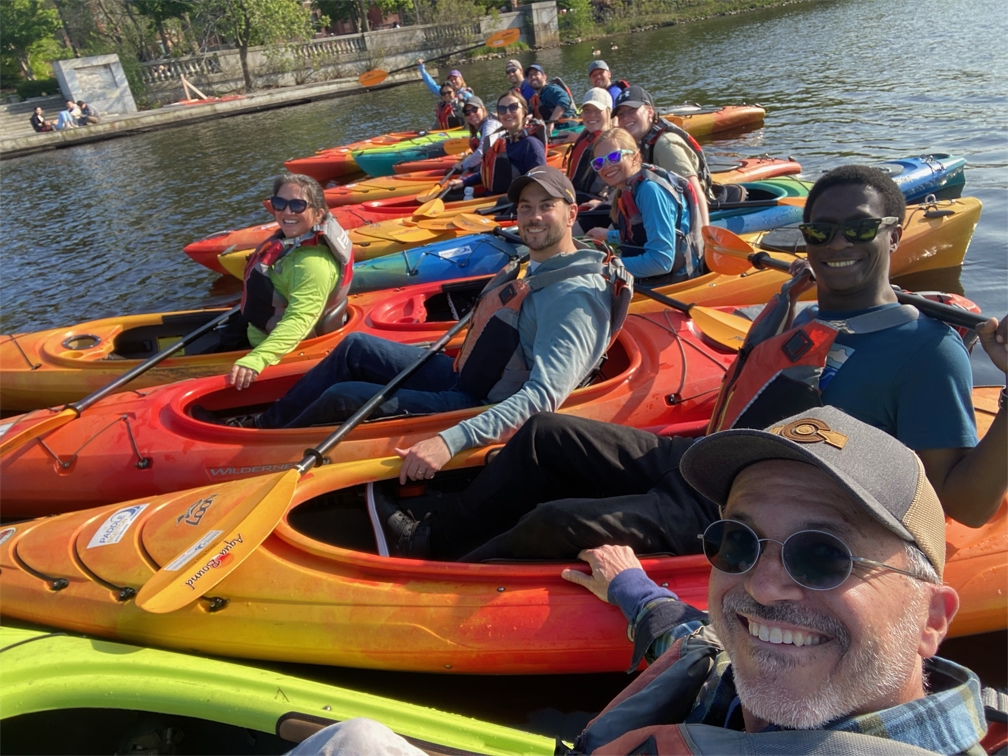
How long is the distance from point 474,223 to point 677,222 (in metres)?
2.70

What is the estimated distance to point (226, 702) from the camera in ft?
7.00

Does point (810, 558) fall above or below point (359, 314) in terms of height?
above

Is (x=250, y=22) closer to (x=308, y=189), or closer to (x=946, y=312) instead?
(x=308, y=189)

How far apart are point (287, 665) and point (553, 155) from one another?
7957 mm

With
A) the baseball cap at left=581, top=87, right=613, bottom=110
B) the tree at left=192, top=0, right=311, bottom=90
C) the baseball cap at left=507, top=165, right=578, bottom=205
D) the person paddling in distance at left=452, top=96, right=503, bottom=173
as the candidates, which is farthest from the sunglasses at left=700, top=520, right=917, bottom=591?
the tree at left=192, top=0, right=311, bottom=90

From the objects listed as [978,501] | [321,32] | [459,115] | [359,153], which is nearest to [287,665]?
[978,501]

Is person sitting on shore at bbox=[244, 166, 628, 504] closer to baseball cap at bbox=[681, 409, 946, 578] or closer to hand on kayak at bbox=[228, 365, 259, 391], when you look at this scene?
hand on kayak at bbox=[228, 365, 259, 391]

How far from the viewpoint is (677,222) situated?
16.0ft

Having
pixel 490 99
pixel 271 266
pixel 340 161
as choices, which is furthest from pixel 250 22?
pixel 271 266

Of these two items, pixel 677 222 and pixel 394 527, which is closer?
pixel 394 527

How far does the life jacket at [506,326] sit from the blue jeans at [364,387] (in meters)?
0.19

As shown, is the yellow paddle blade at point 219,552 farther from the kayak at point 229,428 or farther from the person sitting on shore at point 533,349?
the kayak at point 229,428

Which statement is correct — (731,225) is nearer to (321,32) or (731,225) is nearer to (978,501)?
(978,501)

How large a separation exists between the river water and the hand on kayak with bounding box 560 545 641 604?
2.25 feet
